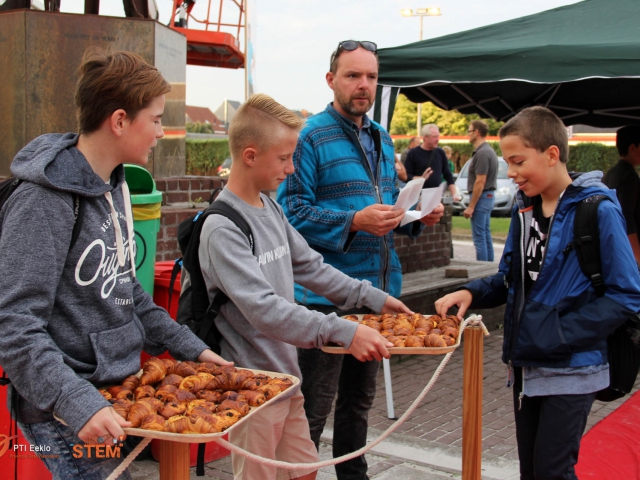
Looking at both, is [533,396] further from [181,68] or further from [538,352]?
[181,68]

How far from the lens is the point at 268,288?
244 cm

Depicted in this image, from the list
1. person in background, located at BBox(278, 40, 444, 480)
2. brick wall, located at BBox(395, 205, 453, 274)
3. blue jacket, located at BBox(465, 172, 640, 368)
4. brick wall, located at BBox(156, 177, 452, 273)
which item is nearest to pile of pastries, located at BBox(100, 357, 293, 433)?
blue jacket, located at BBox(465, 172, 640, 368)

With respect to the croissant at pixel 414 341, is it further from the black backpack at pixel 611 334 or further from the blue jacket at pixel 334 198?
the blue jacket at pixel 334 198

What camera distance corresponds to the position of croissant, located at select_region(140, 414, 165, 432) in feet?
5.98

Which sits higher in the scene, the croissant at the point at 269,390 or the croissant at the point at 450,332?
the croissant at the point at 450,332

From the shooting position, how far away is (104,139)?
6.82 ft

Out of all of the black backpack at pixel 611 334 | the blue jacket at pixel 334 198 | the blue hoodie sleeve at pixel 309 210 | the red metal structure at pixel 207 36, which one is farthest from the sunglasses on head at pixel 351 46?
the red metal structure at pixel 207 36

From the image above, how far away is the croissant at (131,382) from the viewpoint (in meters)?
2.06

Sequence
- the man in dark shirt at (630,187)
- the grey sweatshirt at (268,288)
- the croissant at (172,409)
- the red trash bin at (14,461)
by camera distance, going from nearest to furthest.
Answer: the croissant at (172,409)
the grey sweatshirt at (268,288)
the red trash bin at (14,461)
the man in dark shirt at (630,187)

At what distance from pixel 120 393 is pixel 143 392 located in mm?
71

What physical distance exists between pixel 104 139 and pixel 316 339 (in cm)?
98

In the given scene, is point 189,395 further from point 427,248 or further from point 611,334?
point 427,248

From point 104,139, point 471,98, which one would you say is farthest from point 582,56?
point 104,139

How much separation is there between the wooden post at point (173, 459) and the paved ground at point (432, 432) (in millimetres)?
2012
